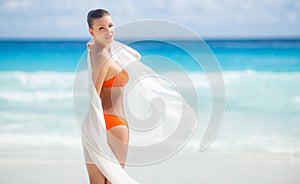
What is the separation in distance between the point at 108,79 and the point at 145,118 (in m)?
0.28

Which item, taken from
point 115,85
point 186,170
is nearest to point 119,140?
point 115,85

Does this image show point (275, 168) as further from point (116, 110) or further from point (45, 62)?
point (45, 62)

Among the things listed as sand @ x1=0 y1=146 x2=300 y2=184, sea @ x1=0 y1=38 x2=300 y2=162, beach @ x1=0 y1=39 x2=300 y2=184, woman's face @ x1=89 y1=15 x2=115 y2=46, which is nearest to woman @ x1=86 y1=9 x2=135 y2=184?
woman's face @ x1=89 y1=15 x2=115 y2=46

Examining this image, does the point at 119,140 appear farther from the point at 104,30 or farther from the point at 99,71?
the point at 104,30

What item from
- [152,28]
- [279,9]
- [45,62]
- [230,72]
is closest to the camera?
[152,28]

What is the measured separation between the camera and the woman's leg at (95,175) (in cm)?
272

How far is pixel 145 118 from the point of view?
2795mm

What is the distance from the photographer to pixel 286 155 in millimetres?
4969

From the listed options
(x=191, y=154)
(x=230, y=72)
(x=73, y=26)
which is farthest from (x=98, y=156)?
(x=73, y=26)

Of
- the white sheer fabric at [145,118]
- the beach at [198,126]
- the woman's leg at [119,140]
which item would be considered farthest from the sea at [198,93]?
the woman's leg at [119,140]

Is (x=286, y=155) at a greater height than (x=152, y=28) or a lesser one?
lesser

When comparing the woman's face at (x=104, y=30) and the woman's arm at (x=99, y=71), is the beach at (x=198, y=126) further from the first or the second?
the woman's face at (x=104, y=30)

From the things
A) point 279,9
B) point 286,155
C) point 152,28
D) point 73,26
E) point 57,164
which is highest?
point 279,9

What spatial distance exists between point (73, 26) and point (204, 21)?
3055 mm
